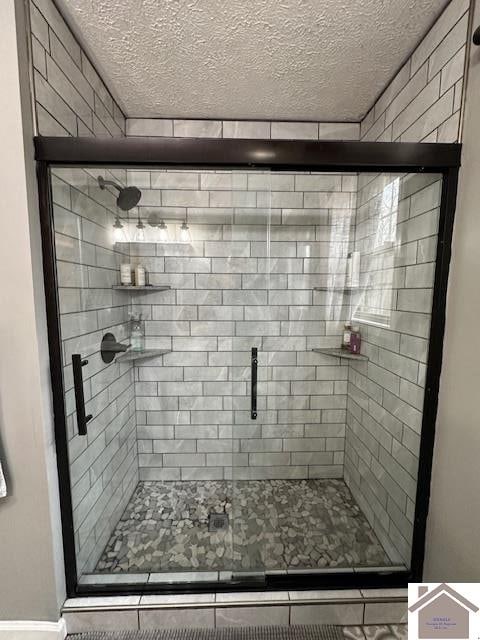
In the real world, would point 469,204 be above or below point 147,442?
above

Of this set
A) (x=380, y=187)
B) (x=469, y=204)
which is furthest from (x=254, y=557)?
(x=380, y=187)

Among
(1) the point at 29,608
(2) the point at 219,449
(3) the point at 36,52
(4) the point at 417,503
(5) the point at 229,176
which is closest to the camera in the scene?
(3) the point at 36,52

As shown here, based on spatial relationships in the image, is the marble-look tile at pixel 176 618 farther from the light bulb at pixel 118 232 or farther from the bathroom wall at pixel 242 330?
the light bulb at pixel 118 232

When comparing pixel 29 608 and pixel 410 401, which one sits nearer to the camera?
pixel 29 608

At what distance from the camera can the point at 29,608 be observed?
106 centimetres

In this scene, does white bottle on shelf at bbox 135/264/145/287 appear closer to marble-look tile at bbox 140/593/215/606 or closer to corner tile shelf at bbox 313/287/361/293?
corner tile shelf at bbox 313/287/361/293

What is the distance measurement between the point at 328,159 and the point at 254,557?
1.85m

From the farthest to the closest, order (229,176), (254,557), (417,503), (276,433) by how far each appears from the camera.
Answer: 1. (276,433)
2. (229,176)
3. (254,557)
4. (417,503)

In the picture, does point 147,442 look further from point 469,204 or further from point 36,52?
point 469,204

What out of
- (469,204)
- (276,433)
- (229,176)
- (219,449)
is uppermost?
(229,176)

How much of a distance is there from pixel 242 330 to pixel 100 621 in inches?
58.5

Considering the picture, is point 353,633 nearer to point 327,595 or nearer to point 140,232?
point 327,595

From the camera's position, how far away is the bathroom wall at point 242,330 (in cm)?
168

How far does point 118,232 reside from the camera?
160 cm
